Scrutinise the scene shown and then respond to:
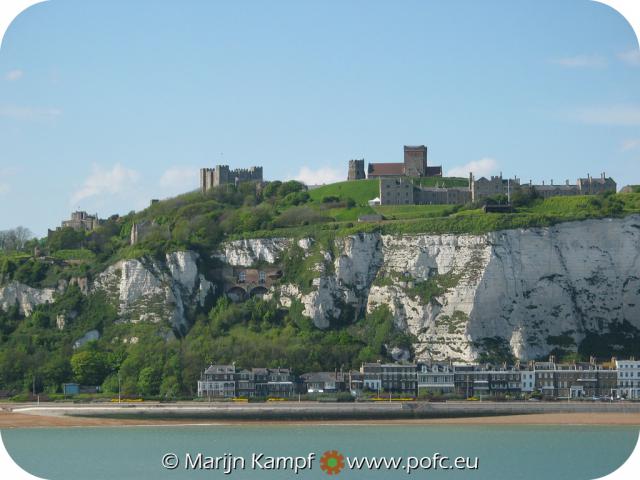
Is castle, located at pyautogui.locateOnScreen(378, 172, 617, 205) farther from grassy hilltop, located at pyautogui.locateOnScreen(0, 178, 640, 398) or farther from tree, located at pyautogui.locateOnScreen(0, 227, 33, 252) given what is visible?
tree, located at pyautogui.locateOnScreen(0, 227, 33, 252)

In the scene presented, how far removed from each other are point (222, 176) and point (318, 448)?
5629 cm

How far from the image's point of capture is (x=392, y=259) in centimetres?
8375

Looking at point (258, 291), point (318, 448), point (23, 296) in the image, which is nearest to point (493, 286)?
point (258, 291)

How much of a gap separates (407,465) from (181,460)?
821 cm

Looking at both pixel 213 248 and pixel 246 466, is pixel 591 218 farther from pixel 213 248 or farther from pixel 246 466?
pixel 246 466

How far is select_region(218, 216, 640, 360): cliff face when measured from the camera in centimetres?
7856

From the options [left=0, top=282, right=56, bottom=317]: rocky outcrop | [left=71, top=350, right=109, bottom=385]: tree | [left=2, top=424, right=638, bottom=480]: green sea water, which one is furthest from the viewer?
[left=0, top=282, right=56, bottom=317]: rocky outcrop

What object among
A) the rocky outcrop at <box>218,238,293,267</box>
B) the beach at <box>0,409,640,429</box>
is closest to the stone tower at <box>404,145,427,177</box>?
the rocky outcrop at <box>218,238,293,267</box>

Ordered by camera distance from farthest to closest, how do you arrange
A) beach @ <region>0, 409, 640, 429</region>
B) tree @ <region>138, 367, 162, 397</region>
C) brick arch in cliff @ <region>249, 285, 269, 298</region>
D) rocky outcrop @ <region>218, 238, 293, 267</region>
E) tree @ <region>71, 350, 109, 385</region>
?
rocky outcrop @ <region>218, 238, 293, 267</region>, brick arch in cliff @ <region>249, 285, 269, 298</region>, tree @ <region>71, 350, 109, 385</region>, tree @ <region>138, 367, 162, 397</region>, beach @ <region>0, 409, 640, 429</region>

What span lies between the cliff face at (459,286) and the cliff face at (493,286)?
55 millimetres

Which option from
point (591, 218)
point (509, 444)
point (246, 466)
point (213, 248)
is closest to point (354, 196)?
point (213, 248)

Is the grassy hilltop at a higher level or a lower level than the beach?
higher

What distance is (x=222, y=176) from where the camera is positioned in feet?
358

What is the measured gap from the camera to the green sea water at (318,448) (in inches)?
1950
